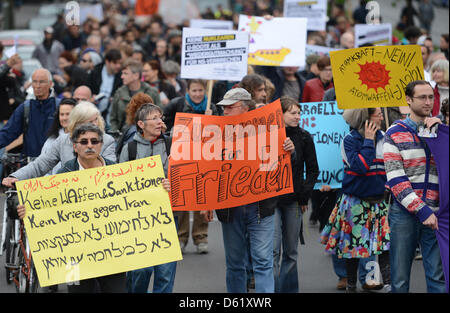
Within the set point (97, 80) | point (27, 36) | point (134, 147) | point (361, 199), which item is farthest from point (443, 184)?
point (27, 36)

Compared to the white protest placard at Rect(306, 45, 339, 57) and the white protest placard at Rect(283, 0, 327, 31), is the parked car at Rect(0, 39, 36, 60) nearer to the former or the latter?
the white protest placard at Rect(283, 0, 327, 31)

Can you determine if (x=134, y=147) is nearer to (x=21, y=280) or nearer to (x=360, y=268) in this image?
(x=21, y=280)

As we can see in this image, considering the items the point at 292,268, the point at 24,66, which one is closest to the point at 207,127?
the point at 292,268

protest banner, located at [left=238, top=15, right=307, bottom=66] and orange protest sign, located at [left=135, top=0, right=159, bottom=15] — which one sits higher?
orange protest sign, located at [left=135, top=0, right=159, bottom=15]

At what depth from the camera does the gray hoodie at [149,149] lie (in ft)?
24.7

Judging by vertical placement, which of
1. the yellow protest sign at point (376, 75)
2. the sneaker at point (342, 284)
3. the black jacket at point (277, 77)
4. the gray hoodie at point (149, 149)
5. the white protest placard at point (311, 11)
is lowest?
the sneaker at point (342, 284)

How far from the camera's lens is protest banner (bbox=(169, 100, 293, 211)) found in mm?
7484

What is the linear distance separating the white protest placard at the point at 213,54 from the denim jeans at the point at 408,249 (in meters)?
3.60

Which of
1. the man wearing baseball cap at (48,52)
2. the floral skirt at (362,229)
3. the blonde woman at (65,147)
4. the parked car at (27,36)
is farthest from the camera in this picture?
the parked car at (27,36)

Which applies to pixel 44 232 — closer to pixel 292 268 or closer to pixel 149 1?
pixel 292 268

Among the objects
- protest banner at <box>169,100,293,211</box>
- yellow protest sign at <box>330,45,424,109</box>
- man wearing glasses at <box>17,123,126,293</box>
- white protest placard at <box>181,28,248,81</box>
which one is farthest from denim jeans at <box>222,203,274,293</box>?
white protest placard at <box>181,28,248,81</box>

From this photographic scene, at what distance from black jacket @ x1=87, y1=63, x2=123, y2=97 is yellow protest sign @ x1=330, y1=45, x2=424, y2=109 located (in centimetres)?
558

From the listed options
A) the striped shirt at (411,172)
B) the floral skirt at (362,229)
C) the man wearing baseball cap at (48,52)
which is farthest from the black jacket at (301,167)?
the man wearing baseball cap at (48,52)

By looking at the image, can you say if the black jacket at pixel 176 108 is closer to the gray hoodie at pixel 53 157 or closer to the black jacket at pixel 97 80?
the gray hoodie at pixel 53 157
